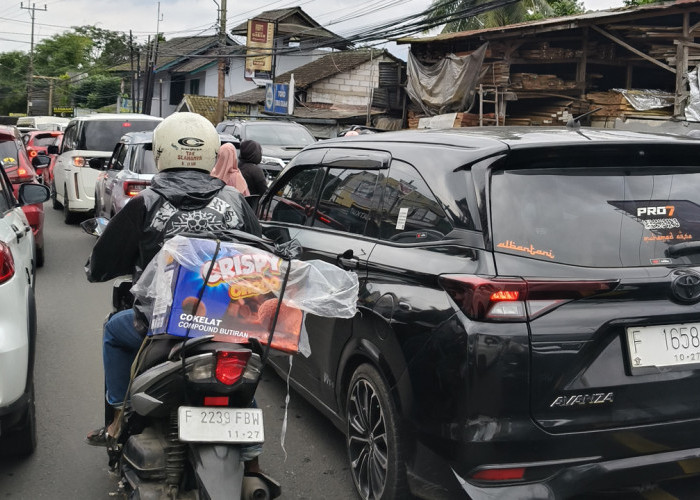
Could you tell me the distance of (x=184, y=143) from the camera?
353 centimetres

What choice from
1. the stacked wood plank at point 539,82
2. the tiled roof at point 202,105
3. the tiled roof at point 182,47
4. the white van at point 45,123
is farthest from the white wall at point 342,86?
the stacked wood plank at point 539,82

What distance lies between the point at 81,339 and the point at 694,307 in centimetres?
551

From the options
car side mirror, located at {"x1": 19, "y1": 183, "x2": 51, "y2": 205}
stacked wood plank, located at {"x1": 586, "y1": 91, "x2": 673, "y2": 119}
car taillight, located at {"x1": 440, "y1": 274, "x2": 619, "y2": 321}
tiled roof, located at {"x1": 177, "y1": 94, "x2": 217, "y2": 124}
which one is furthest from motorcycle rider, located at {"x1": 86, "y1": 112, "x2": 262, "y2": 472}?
tiled roof, located at {"x1": 177, "y1": 94, "x2": 217, "y2": 124}

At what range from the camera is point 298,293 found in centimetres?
295

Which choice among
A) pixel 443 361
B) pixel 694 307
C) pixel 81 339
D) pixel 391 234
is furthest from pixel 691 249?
pixel 81 339

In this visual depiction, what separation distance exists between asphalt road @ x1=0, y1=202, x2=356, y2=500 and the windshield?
10.2 m

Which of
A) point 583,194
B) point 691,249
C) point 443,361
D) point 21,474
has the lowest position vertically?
point 21,474

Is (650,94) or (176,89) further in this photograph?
(176,89)

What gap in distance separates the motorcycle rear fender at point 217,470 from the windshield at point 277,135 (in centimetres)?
1480

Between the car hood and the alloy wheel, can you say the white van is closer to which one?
the car hood

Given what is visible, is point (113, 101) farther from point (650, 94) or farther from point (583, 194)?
point (583, 194)

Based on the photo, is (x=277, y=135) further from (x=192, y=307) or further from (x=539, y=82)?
(x=192, y=307)

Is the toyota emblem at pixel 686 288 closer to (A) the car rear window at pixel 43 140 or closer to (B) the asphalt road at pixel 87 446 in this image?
(B) the asphalt road at pixel 87 446

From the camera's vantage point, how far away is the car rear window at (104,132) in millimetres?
14031
